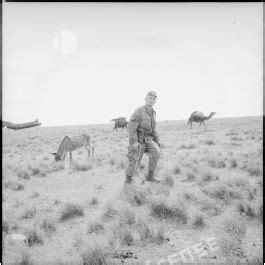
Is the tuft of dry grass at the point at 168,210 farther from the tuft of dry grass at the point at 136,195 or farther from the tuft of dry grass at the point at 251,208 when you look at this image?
the tuft of dry grass at the point at 251,208

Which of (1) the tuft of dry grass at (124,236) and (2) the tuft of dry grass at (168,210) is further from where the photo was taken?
(2) the tuft of dry grass at (168,210)

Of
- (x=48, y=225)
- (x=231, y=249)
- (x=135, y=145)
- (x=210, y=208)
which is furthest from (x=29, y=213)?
(x=231, y=249)

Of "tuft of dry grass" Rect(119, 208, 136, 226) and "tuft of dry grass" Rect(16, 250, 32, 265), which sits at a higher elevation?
"tuft of dry grass" Rect(119, 208, 136, 226)

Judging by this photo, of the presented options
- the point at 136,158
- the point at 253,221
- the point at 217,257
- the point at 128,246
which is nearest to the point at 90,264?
the point at 128,246

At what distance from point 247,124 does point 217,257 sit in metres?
20.8

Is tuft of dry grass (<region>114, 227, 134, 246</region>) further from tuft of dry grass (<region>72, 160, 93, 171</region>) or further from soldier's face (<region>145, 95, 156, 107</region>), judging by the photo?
tuft of dry grass (<region>72, 160, 93, 171</region>)

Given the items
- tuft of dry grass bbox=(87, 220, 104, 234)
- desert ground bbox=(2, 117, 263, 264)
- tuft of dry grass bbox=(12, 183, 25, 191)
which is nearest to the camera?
desert ground bbox=(2, 117, 263, 264)

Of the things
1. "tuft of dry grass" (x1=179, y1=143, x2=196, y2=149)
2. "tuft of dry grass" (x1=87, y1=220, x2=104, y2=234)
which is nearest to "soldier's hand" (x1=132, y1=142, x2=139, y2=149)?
"tuft of dry grass" (x1=87, y1=220, x2=104, y2=234)

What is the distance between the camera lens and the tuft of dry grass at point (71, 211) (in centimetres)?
538

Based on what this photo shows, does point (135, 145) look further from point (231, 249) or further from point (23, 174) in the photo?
point (23, 174)

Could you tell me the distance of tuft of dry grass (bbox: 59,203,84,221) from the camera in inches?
212

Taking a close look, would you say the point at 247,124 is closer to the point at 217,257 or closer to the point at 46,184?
the point at 46,184

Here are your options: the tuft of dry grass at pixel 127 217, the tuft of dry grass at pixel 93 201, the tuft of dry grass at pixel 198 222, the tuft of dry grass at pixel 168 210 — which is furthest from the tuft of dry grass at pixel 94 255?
the tuft of dry grass at pixel 93 201

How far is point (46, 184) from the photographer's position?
7.49 metres
